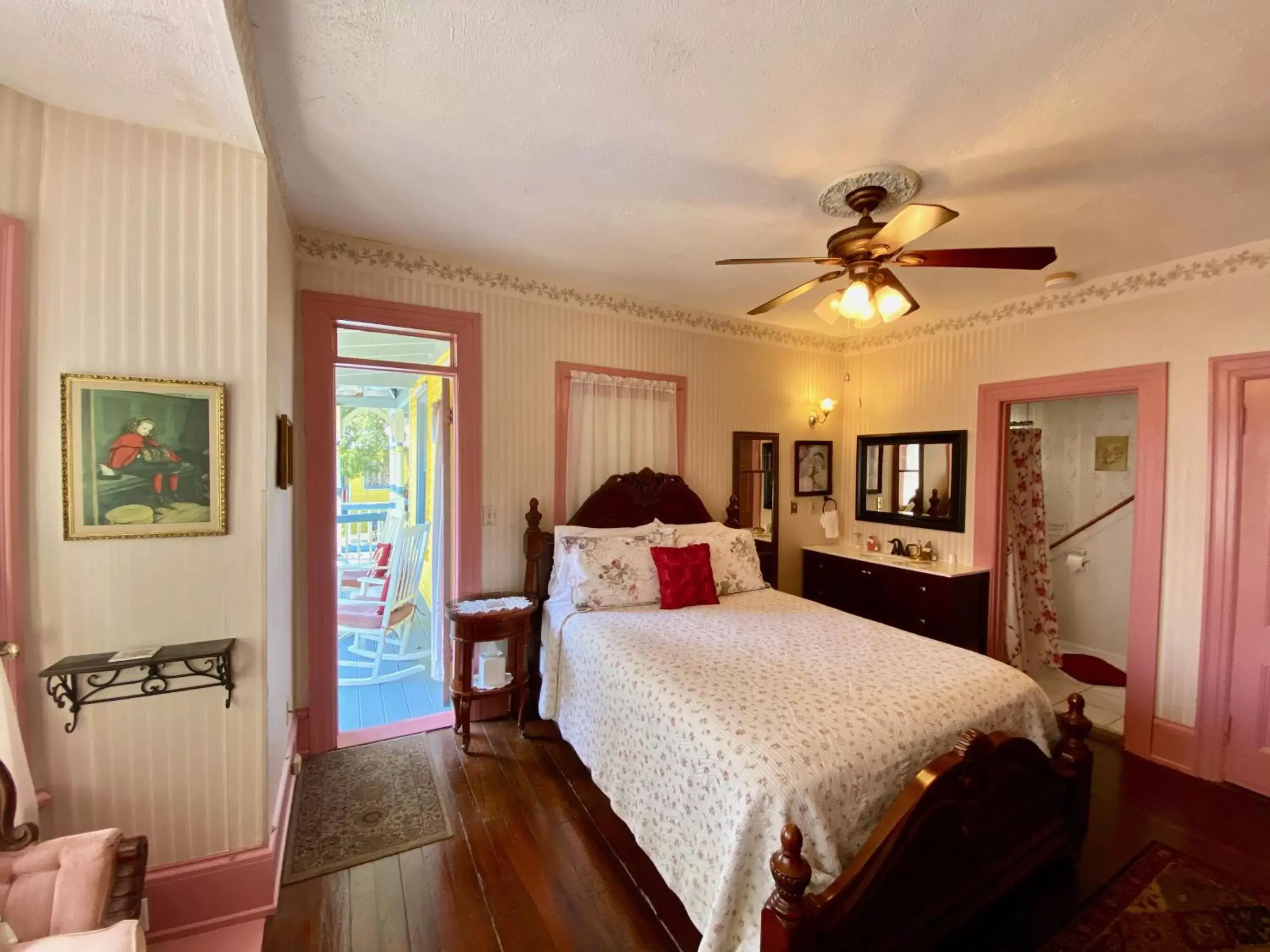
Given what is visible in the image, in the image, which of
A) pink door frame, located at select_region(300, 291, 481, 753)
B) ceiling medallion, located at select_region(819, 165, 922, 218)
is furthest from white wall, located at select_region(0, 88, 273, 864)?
ceiling medallion, located at select_region(819, 165, 922, 218)

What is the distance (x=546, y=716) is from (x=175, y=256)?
2.44 meters

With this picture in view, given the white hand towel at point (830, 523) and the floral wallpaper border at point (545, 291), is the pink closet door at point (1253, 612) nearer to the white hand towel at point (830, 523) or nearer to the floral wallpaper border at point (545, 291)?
the white hand towel at point (830, 523)

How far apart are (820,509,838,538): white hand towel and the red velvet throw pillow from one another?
1.61 meters

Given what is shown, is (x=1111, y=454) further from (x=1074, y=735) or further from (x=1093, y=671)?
(x=1074, y=735)

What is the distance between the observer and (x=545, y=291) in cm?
310

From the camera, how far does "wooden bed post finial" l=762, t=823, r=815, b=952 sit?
46.6 inches

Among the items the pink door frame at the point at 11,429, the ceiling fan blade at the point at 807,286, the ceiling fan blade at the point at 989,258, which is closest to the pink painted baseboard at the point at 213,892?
the pink door frame at the point at 11,429

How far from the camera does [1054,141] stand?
1.68m

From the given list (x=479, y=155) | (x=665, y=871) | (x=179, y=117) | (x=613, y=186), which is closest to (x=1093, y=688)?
(x=665, y=871)

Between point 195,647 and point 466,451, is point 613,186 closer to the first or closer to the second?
point 466,451

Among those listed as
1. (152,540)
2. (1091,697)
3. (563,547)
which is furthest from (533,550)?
(1091,697)

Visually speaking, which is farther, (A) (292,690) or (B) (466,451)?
(B) (466,451)

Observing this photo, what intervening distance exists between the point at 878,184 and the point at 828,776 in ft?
6.59

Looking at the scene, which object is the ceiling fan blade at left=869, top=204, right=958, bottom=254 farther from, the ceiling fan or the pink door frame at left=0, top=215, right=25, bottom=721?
the pink door frame at left=0, top=215, right=25, bottom=721
